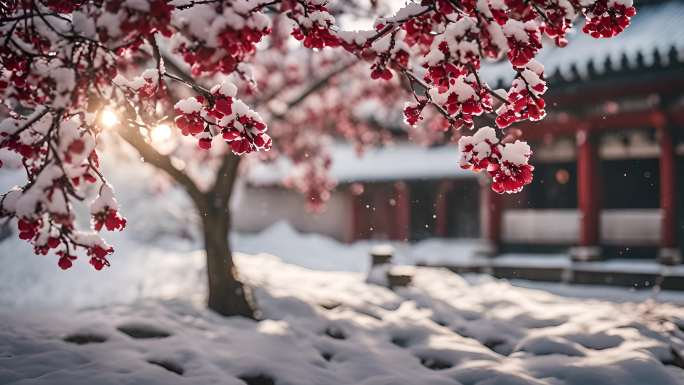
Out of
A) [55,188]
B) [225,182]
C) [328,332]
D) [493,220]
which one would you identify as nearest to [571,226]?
[493,220]

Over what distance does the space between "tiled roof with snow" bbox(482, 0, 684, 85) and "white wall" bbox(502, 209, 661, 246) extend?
3.08 m

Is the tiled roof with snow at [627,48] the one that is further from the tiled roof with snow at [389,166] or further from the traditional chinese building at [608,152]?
the tiled roof with snow at [389,166]

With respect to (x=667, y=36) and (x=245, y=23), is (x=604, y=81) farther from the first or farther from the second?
(x=245, y=23)

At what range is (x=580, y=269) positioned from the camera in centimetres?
973

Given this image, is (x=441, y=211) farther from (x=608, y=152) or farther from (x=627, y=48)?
(x=627, y=48)

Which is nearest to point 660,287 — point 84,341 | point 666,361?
point 666,361

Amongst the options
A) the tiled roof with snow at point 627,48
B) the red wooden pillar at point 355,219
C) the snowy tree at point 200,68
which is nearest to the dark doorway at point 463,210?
the red wooden pillar at point 355,219

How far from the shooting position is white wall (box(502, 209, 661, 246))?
1003 cm

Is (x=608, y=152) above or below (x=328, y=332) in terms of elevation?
above

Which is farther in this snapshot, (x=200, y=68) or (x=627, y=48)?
(x=627, y=48)

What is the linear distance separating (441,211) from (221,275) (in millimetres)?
13169

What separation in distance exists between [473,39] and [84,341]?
13.7 feet

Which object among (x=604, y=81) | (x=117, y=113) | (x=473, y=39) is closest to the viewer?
(x=473, y=39)

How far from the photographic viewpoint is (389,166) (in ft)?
60.0
